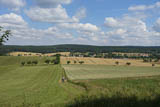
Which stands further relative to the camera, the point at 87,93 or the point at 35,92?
the point at 35,92

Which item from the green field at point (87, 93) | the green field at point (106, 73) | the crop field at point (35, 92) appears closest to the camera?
the green field at point (87, 93)

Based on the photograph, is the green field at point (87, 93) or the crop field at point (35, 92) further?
the crop field at point (35, 92)

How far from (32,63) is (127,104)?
122m

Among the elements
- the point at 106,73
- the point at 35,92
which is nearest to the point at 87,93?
the point at 35,92

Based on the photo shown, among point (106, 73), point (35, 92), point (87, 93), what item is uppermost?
point (87, 93)

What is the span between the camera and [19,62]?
412ft

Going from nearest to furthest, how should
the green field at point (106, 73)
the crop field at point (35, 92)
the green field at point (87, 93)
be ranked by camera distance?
1. the green field at point (87, 93)
2. the crop field at point (35, 92)
3. the green field at point (106, 73)

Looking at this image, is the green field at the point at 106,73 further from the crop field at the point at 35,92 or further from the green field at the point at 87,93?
the green field at the point at 87,93

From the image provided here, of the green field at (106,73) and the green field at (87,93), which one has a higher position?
the green field at (87,93)

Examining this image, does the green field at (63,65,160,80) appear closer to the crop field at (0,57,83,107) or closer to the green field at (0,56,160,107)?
the crop field at (0,57,83,107)

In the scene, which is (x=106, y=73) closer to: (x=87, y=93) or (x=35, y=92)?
(x=35, y=92)

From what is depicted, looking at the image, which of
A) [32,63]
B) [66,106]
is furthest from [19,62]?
[66,106]

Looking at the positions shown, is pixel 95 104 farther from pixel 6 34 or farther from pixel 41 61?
pixel 41 61

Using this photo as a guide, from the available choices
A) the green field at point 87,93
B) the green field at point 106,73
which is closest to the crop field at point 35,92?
the green field at point 87,93
